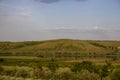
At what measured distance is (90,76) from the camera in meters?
46.0

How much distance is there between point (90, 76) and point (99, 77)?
1830 millimetres

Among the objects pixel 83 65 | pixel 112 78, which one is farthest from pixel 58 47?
pixel 112 78

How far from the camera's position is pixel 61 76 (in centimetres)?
4725

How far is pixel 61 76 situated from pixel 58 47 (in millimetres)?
152256

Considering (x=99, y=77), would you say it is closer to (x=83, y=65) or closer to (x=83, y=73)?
(x=83, y=73)

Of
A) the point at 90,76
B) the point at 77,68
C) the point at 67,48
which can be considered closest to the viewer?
the point at 90,76

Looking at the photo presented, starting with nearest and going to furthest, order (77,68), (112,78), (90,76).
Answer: (112,78), (90,76), (77,68)

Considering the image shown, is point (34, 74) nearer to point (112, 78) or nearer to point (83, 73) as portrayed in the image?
point (83, 73)

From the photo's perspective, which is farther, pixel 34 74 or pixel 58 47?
pixel 58 47

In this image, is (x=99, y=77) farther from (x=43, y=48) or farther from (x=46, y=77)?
(x=43, y=48)

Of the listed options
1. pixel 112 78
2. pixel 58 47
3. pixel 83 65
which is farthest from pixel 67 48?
pixel 112 78

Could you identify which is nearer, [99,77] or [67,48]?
[99,77]

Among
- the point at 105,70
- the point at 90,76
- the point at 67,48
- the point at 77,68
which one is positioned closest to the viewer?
the point at 90,76

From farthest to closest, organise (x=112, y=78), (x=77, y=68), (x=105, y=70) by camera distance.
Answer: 1. (x=77, y=68)
2. (x=105, y=70)
3. (x=112, y=78)
